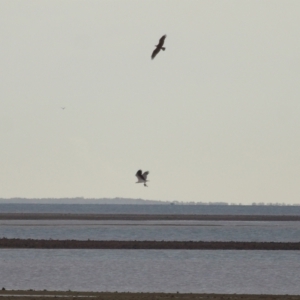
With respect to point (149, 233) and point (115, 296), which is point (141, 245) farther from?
point (115, 296)

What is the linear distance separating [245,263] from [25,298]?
30.6m

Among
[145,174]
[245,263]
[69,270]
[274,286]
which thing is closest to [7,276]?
[69,270]

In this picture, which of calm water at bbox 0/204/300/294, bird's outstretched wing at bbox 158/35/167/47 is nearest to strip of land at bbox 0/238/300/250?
calm water at bbox 0/204/300/294

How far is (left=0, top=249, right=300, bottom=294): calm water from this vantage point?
167 ft

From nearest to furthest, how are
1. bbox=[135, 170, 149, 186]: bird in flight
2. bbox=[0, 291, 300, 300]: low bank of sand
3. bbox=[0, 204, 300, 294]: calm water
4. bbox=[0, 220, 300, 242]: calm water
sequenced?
bbox=[135, 170, 149, 186]: bird in flight < bbox=[0, 291, 300, 300]: low bank of sand < bbox=[0, 204, 300, 294]: calm water < bbox=[0, 220, 300, 242]: calm water

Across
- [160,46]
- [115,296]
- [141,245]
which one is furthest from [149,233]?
[160,46]

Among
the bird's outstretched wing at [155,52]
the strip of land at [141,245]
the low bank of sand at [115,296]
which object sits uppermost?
the bird's outstretched wing at [155,52]

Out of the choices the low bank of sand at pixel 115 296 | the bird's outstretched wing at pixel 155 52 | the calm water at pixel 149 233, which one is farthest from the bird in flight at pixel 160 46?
the calm water at pixel 149 233

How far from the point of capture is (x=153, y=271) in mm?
61094

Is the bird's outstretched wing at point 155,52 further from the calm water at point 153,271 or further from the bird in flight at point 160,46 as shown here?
the calm water at point 153,271

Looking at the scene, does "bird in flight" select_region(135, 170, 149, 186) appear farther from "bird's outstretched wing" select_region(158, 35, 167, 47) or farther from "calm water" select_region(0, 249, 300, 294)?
"calm water" select_region(0, 249, 300, 294)

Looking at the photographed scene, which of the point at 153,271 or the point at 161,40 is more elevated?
the point at 161,40

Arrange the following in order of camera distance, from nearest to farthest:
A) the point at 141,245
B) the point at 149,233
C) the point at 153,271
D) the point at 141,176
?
the point at 141,176
the point at 153,271
the point at 141,245
the point at 149,233

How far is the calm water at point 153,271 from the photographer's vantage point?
5080cm
